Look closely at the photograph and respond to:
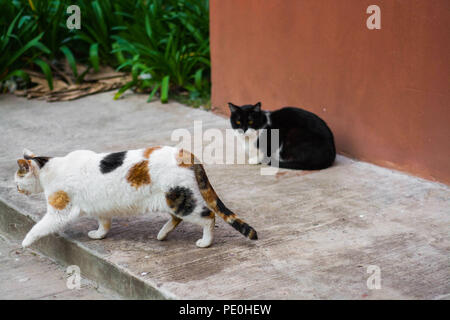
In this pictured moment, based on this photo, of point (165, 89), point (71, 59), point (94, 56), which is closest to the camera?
point (165, 89)

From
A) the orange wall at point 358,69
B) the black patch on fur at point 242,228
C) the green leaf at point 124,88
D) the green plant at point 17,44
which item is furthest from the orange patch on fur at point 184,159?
the green plant at point 17,44

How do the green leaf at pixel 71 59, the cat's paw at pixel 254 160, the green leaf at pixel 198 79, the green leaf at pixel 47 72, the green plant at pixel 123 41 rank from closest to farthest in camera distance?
the cat's paw at pixel 254 160
the green leaf at pixel 198 79
the green plant at pixel 123 41
the green leaf at pixel 47 72
the green leaf at pixel 71 59

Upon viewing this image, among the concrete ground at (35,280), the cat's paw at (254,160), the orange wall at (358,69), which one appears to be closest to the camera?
the concrete ground at (35,280)

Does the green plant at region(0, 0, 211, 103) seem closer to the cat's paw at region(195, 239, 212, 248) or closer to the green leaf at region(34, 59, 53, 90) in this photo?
the green leaf at region(34, 59, 53, 90)

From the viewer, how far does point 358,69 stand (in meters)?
5.15

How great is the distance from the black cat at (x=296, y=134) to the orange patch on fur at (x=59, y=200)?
6.58ft

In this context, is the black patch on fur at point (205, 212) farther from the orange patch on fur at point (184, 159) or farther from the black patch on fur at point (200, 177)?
the orange patch on fur at point (184, 159)

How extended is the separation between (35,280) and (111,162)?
922 mm

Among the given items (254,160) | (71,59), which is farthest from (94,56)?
(254,160)

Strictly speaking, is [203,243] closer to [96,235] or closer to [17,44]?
[96,235]

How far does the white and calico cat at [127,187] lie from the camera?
3.56m

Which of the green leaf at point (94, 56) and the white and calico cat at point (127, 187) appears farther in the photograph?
the green leaf at point (94, 56)
